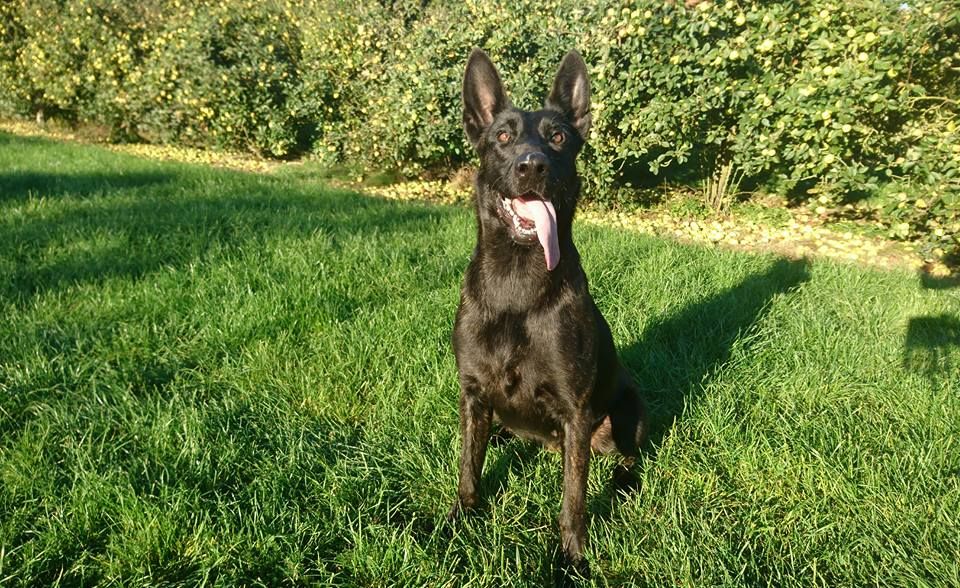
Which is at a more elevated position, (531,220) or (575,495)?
(531,220)

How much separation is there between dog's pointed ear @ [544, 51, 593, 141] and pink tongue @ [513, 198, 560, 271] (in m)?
0.78

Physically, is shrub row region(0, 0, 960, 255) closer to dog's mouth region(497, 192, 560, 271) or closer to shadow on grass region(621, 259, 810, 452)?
shadow on grass region(621, 259, 810, 452)

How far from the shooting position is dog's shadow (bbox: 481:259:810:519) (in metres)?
2.28

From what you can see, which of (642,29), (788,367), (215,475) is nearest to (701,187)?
(642,29)

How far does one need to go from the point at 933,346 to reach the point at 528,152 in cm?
308

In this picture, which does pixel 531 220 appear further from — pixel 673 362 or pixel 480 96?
pixel 673 362

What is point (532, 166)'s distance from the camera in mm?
2010

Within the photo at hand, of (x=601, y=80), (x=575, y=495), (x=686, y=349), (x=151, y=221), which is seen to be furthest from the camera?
(x=601, y=80)

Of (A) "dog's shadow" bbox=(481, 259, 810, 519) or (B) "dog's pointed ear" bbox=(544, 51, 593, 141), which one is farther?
(B) "dog's pointed ear" bbox=(544, 51, 593, 141)

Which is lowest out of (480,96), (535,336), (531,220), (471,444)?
(471,444)

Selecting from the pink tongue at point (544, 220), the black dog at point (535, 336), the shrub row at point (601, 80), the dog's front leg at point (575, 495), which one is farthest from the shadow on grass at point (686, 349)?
the shrub row at point (601, 80)

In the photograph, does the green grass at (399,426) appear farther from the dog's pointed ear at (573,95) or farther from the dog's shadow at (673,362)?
the dog's pointed ear at (573,95)

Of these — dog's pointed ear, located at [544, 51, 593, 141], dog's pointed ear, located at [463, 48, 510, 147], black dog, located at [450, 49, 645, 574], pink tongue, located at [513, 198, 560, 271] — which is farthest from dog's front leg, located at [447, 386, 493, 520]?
dog's pointed ear, located at [544, 51, 593, 141]

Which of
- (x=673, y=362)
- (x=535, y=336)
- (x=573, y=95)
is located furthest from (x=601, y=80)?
(x=535, y=336)
